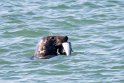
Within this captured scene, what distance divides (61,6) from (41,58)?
7.25 metres

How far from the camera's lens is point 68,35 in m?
17.6

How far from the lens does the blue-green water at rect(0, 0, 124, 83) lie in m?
13.7

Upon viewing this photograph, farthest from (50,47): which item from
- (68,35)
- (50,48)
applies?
(68,35)

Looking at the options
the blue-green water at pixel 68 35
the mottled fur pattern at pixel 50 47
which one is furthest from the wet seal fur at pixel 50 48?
the blue-green water at pixel 68 35

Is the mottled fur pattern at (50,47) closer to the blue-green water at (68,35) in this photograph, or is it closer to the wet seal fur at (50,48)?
the wet seal fur at (50,48)

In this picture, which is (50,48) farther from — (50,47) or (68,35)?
(68,35)

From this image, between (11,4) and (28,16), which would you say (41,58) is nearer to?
(28,16)

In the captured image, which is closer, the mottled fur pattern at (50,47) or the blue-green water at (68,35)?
the blue-green water at (68,35)

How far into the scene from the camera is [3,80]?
43.4ft

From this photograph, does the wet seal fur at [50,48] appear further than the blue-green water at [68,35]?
Yes

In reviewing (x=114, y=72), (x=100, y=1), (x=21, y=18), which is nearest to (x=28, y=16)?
(x=21, y=18)

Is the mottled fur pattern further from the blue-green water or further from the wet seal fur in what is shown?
the blue-green water

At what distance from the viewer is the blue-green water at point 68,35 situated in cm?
1368

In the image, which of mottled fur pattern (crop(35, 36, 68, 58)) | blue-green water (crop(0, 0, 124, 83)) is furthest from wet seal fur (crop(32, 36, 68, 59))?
blue-green water (crop(0, 0, 124, 83))
